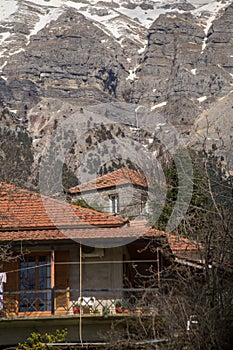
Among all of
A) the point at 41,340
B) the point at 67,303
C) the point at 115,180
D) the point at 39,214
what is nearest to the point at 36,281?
the point at 67,303

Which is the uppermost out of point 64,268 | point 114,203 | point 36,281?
point 114,203

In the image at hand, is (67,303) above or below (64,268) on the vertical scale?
below

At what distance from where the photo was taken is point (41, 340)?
1997 cm

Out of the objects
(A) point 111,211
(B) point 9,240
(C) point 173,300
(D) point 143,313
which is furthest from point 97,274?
(A) point 111,211

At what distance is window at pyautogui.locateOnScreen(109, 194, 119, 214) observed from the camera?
38812 mm

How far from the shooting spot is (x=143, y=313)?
58.3ft

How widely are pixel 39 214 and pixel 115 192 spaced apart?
→ 16.3m

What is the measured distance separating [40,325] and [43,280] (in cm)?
201

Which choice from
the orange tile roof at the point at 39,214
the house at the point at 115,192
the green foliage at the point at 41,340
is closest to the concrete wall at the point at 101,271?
the orange tile roof at the point at 39,214

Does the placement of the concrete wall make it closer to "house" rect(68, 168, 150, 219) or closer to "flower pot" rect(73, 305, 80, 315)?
"flower pot" rect(73, 305, 80, 315)

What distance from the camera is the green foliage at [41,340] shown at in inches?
765

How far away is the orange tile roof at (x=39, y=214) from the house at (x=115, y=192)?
38.9 feet

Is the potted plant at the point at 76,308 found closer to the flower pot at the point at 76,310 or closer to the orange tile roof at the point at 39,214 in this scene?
the flower pot at the point at 76,310

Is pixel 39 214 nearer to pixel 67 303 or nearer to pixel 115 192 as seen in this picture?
pixel 67 303
